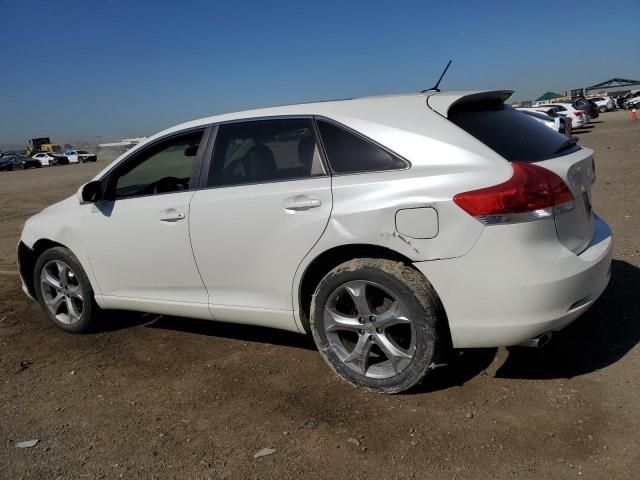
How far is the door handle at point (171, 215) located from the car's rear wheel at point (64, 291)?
3.63 ft

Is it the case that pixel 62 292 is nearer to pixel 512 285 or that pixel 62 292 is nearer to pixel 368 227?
pixel 368 227

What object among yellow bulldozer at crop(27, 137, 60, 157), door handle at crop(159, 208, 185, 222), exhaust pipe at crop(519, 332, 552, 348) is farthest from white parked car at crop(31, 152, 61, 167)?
exhaust pipe at crop(519, 332, 552, 348)

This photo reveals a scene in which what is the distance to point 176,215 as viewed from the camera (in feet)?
12.3

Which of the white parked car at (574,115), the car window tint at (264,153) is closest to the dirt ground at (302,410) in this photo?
the car window tint at (264,153)

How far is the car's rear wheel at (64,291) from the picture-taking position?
4.48 m

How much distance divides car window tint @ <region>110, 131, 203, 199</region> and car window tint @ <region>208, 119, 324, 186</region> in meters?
0.26

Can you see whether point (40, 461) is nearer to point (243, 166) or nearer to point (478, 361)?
point (243, 166)

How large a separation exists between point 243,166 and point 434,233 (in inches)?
55.8

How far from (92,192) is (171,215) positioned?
0.85 m

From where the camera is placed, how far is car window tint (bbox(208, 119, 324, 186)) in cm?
339

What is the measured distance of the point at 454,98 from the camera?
10.6 feet

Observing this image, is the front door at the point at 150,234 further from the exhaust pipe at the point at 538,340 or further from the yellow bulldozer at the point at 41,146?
the yellow bulldozer at the point at 41,146

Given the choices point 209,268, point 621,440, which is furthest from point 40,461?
point 621,440

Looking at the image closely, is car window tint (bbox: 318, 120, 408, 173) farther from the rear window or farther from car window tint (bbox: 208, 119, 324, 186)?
the rear window
